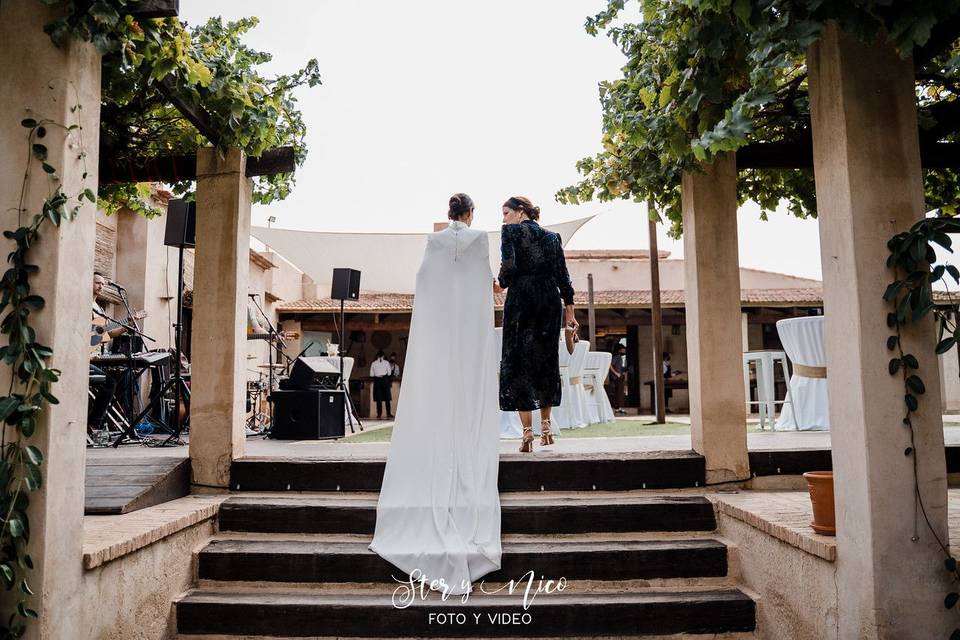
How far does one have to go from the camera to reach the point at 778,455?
3.84 metres

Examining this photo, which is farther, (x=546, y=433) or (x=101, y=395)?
(x=101, y=395)

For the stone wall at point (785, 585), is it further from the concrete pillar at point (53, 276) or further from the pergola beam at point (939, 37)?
the concrete pillar at point (53, 276)

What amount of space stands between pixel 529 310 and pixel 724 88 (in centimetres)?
183

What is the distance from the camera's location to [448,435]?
12.1 feet

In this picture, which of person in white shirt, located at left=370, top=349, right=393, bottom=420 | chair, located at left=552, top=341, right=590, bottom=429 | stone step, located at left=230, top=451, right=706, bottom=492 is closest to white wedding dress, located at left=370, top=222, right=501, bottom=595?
stone step, located at left=230, top=451, right=706, bottom=492

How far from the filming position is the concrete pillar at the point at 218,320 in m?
3.89

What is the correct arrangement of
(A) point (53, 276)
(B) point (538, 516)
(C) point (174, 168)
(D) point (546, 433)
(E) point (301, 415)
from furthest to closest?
1. (E) point (301, 415)
2. (D) point (546, 433)
3. (C) point (174, 168)
4. (B) point (538, 516)
5. (A) point (53, 276)

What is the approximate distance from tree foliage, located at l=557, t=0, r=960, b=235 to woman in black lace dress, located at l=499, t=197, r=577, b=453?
38cm

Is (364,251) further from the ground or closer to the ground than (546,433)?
further from the ground

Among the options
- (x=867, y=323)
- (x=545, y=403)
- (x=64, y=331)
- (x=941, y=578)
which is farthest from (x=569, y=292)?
(x=64, y=331)

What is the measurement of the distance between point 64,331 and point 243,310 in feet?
5.75

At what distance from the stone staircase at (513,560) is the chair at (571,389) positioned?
3.79 metres

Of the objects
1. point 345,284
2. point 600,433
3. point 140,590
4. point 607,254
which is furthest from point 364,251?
point 140,590

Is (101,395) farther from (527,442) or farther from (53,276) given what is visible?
(53,276)
